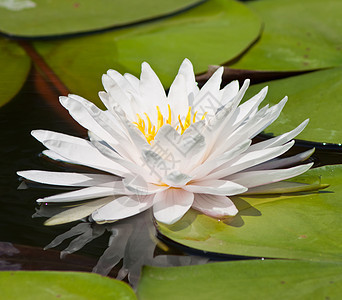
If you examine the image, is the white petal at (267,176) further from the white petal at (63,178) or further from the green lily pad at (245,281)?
the white petal at (63,178)

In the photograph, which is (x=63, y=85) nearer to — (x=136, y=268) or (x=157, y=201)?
(x=157, y=201)

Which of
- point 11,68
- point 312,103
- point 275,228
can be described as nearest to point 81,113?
point 275,228

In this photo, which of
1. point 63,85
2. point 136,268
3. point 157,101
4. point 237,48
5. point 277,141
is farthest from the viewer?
point 237,48

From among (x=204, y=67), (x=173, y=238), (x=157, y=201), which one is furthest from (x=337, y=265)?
(x=204, y=67)

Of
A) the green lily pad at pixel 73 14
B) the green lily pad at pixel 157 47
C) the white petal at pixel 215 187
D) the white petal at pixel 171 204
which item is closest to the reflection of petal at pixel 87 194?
the white petal at pixel 171 204

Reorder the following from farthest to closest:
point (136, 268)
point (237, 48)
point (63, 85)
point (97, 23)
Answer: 1. point (97, 23)
2. point (237, 48)
3. point (63, 85)
4. point (136, 268)

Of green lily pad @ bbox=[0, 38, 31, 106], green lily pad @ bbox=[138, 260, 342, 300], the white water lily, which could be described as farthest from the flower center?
green lily pad @ bbox=[0, 38, 31, 106]

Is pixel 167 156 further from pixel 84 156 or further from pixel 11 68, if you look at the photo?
pixel 11 68
